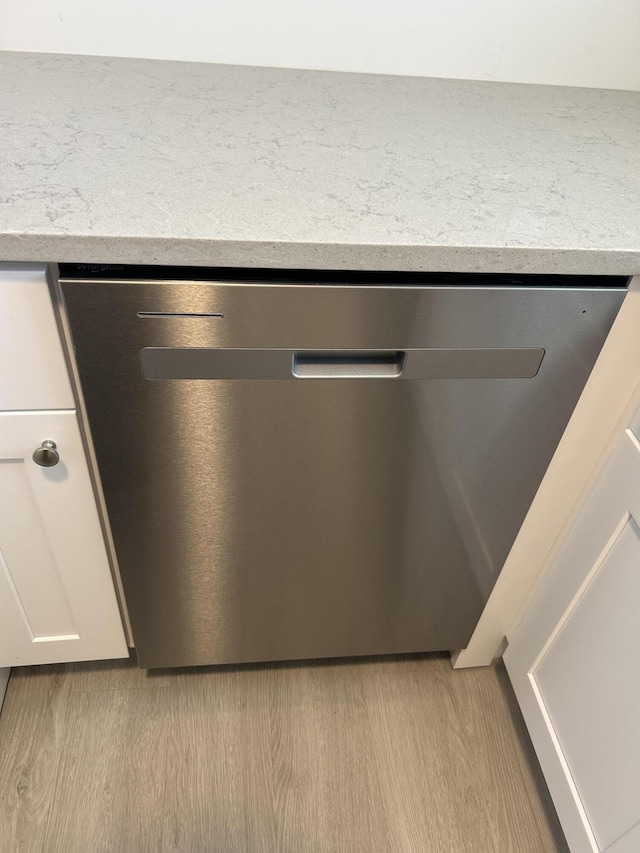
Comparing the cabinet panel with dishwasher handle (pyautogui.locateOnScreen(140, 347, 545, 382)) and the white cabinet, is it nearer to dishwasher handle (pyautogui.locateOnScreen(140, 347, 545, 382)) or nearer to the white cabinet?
dishwasher handle (pyautogui.locateOnScreen(140, 347, 545, 382))

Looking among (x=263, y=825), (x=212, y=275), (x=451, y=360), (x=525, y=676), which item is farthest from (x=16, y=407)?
(x=525, y=676)

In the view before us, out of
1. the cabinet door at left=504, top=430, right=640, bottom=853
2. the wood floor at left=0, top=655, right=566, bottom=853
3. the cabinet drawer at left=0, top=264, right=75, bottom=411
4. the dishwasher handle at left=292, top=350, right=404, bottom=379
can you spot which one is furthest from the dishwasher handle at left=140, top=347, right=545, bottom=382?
the wood floor at left=0, top=655, right=566, bottom=853

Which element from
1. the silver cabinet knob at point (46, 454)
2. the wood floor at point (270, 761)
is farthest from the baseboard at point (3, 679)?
the silver cabinet knob at point (46, 454)

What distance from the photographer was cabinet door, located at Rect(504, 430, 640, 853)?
862 millimetres

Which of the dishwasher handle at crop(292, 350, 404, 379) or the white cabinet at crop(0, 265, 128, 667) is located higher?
the dishwasher handle at crop(292, 350, 404, 379)

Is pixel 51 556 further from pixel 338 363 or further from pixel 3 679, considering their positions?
pixel 338 363

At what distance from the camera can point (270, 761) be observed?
→ 1.22m

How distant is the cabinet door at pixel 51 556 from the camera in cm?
84

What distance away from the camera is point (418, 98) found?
107 centimetres

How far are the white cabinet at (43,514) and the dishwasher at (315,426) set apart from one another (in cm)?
4

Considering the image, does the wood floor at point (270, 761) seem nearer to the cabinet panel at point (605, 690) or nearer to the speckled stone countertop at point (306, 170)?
the cabinet panel at point (605, 690)

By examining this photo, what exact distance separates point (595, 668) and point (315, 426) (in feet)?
1.81

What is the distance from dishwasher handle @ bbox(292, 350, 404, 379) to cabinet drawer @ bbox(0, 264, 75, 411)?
0.29 m

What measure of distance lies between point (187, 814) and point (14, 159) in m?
1.09
